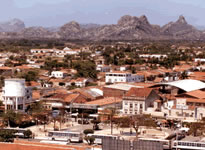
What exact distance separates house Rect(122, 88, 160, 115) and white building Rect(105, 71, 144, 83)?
73.2 ft

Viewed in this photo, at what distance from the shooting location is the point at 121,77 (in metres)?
66.8

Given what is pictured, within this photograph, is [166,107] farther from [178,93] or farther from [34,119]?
[34,119]

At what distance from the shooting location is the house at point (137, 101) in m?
43.1

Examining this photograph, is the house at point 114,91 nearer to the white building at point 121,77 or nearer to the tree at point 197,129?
the white building at point 121,77

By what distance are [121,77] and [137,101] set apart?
23687 mm

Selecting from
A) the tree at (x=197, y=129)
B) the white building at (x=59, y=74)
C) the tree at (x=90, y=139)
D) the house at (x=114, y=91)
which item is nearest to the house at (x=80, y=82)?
the white building at (x=59, y=74)

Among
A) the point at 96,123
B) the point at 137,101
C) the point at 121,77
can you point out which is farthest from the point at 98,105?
the point at 121,77

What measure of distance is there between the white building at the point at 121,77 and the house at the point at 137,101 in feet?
73.2

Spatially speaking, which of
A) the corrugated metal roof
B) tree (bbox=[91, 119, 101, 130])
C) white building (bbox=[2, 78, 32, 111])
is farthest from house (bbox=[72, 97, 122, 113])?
the corrugated metal roof

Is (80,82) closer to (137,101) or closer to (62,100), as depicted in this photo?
(62,100)

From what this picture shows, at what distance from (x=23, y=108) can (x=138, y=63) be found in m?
49.7

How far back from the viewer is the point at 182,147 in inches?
1180

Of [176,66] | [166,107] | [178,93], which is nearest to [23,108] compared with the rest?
[166,107]

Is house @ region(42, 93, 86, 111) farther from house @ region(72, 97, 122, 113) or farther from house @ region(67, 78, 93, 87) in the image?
house @ region(67, 78, 93, 87)
